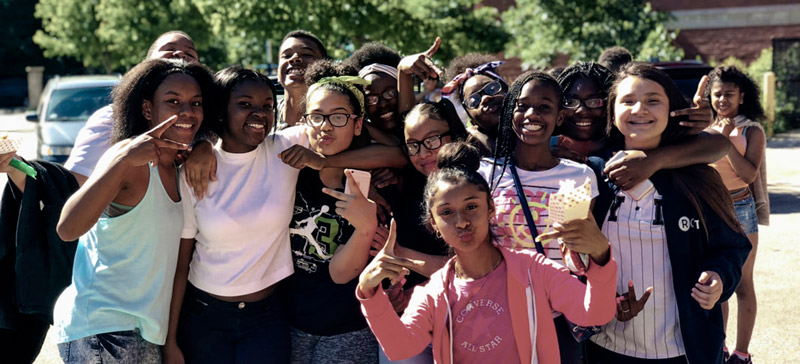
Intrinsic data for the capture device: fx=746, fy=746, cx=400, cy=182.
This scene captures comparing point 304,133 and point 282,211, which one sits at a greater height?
point 304,133

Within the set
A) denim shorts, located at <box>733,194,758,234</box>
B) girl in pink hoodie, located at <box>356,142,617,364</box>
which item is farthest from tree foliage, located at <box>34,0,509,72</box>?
girl in pink hoodie, located at <box>356,142,617,364</box>

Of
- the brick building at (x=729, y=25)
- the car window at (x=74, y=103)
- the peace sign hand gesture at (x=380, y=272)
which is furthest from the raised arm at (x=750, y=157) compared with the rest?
the brick building at (x=729, y=25)

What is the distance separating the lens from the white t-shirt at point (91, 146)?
3.92 metres

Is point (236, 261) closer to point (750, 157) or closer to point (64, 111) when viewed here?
point (750, 157)

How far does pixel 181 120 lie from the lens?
3129 millimetres

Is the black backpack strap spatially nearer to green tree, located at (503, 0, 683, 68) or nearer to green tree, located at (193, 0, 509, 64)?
green tree, located at (193, 0, 509, 64)

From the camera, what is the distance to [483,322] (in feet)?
9.06

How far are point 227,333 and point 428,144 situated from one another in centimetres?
121

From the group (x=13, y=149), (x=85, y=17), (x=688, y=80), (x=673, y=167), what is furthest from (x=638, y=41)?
(x=85, y=17)

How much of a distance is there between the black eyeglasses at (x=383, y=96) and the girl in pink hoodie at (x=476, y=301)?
116cm

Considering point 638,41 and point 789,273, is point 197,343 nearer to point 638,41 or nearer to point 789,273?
point 789,273

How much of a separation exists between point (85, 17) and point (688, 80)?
94.0 ft

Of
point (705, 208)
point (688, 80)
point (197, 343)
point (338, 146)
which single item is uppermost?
point (688, 80)

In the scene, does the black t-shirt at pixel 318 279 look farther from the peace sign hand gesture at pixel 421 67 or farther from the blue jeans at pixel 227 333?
the peace sign hand gesture at pixel 421 67
